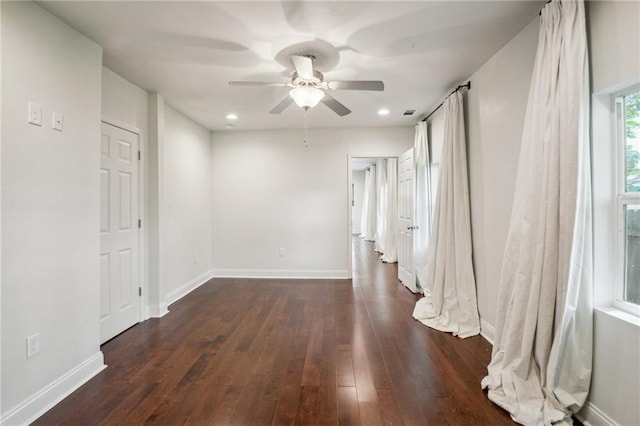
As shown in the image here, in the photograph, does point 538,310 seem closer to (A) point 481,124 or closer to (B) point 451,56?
(A) point 481,124

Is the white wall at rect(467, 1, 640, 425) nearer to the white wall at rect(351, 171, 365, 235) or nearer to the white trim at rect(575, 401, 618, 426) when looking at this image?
the white trim at rect(575, 401, 618, 426)

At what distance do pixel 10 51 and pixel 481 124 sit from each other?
3.55 meters

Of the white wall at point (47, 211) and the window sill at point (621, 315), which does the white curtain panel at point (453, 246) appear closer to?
the window sill at point (621, 315)

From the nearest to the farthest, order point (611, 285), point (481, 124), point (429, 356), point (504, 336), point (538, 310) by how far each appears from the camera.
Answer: point (611, 285), point (538, 310), point (504, 336), point (429, 356), point (481, 124)

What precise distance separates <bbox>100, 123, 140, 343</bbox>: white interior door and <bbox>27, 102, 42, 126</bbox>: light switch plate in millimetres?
885

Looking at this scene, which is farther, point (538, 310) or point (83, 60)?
point (83, 60)

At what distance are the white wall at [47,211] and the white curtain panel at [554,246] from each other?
289 cm

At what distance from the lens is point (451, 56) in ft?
8.21

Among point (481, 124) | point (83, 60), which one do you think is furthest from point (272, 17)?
point (481, 124)

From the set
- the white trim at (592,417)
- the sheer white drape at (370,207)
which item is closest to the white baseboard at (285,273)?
the white trim at (592,417)

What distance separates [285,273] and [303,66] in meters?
3.62

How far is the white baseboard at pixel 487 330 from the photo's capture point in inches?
103

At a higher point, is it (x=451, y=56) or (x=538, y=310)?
(x=451, y=56)

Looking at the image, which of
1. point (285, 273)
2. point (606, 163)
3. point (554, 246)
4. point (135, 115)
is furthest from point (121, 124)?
point (606, 163)
